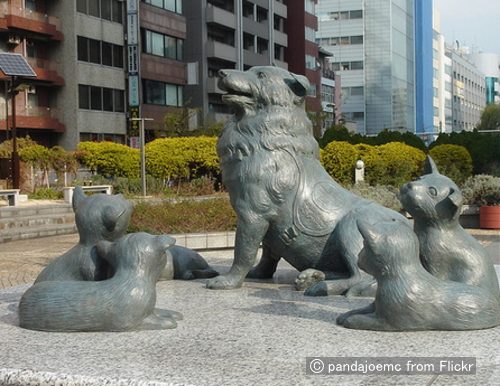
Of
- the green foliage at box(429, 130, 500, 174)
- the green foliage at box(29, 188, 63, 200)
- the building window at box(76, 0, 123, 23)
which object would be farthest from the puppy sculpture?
the building window at box(76, 0, 123, 23)

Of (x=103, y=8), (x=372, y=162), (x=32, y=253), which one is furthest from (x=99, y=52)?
(x=32, y=253)

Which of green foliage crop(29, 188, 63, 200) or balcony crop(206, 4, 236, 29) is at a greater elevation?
balcony crop(206, 4, 236, 29)

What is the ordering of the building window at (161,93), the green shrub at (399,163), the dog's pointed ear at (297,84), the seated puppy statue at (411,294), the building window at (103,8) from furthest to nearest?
1. the building window at (161,93)
2. the building window at (103,8)
3. the green shrub at (399,163)
4. the dog's pointed ear at (297,84)
5. the seated puppy statue at (411,294)

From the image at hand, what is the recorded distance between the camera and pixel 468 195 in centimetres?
1510

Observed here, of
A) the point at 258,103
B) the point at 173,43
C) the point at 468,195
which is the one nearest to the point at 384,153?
the point at 468,195

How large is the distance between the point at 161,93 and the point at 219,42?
763cm

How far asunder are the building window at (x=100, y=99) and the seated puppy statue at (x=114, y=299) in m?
30.9

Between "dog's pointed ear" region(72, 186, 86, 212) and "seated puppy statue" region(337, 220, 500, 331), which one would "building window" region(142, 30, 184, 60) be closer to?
"dog's pointed ear" region(72, 186, 86, 212)

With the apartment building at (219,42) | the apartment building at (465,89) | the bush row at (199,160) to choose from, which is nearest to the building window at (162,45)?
the apartment building at (219,42)

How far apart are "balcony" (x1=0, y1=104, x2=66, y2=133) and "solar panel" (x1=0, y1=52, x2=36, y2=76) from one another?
8.34 meters

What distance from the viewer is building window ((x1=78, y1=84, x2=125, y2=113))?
33.9m

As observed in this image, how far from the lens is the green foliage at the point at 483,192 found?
14672 millimetres

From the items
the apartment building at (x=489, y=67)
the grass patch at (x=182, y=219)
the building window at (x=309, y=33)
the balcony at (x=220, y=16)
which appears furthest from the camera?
the apartment building at (x=489, y=67)

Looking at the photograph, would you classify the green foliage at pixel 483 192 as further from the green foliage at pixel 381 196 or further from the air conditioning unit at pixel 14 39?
the air conditioning unit at pixel 14 39
